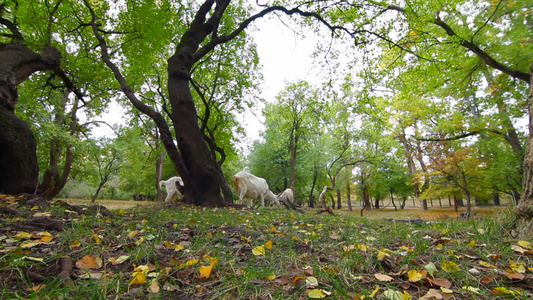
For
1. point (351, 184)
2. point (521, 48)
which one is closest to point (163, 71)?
point (521, 48)

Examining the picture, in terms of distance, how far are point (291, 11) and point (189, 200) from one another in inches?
279

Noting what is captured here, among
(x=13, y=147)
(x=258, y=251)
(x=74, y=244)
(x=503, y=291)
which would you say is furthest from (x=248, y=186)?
(x=503, y=291)

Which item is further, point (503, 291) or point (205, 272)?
point (205, 272)

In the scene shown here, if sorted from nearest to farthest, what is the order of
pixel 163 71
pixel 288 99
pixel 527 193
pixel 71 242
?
1. pixel 71 242
2. pixel 527 193
3. pixel 163 71
4. pixel 288 99

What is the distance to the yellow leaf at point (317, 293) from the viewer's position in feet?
3.98

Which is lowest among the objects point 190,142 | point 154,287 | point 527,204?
point 154,287

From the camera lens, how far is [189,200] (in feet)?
23.9

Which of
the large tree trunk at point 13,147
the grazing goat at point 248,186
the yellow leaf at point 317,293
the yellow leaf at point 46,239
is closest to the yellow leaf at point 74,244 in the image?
the yellow leaf at point 46,239

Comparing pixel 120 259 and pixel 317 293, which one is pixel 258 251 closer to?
pixel 317 293

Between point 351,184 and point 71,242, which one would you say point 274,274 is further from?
point 351,184

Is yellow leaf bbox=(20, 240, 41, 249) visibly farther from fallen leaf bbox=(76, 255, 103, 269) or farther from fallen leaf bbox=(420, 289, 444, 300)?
fallen leaf bbox=(420, 289, 444, 300)

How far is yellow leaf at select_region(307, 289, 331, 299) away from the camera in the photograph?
1214 millimetres

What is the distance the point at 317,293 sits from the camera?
1231mm

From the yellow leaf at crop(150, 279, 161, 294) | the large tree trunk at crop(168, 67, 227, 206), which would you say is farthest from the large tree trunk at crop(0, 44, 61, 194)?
the yellow leaf at crop(150, 279, 161, 294)
